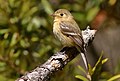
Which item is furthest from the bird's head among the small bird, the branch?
the branch

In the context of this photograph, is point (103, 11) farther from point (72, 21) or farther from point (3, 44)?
point (3, 44)

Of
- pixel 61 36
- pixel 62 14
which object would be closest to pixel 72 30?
pixel 61 36

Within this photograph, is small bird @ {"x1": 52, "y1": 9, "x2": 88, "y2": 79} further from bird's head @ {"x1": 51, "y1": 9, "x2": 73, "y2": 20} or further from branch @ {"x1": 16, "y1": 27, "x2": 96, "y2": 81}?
branch @ {"x1": 16, "y1": 27, "x2": 96, "y2": 81}

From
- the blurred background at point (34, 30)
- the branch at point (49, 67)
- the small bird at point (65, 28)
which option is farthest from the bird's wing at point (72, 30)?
the branch at point (49, 67)

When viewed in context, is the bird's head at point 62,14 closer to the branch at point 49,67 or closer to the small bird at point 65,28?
the small bird at point 65,28

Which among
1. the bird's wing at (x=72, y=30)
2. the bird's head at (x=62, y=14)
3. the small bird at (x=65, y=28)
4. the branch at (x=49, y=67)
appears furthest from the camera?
the bird's head at (x=62, y=14)

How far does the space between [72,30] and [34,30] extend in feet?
0.92

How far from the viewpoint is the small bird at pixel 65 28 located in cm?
296

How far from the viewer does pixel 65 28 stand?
3156mm

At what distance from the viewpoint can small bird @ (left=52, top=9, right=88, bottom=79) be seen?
9.70 ft

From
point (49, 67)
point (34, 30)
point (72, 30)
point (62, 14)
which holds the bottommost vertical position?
point (49, 67)

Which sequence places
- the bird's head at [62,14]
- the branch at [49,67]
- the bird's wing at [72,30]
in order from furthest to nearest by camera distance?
the bird's head at [62,14] → the bird's wing at [72,30] → the branch at [49,67]

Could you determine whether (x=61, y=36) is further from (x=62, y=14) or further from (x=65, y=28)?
(x=62, y=14)

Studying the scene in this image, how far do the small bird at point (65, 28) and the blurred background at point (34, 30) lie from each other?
0.23 feet
